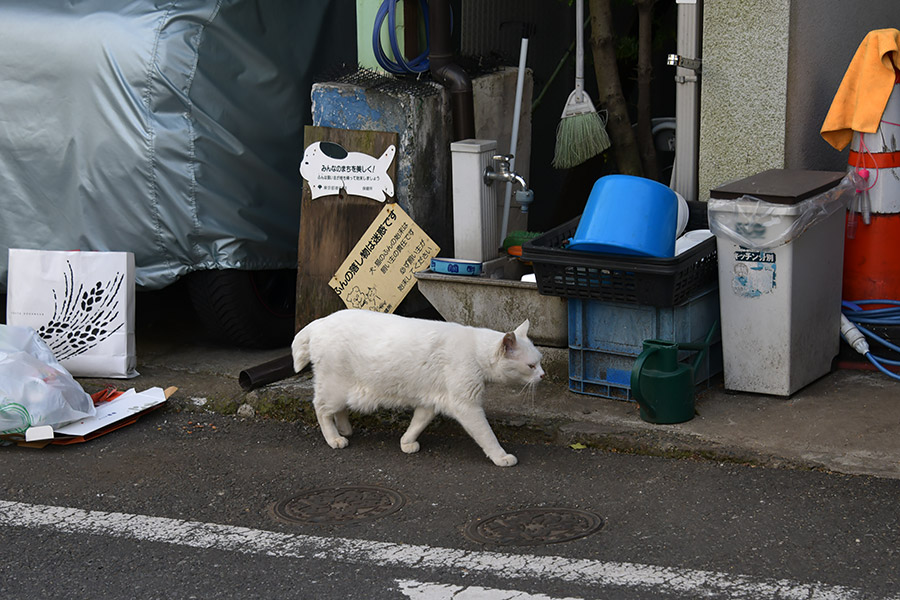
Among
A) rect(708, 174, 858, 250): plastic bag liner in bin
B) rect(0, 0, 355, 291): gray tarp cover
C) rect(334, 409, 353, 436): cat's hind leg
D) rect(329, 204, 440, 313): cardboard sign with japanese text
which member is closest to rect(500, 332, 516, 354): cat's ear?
rect(334, 409, 353, 436): cat's hind leg

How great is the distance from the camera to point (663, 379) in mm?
4684

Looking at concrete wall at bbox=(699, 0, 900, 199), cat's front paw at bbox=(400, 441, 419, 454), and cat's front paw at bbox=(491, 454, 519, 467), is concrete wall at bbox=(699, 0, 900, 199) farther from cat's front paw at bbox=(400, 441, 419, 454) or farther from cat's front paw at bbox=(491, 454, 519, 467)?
cat's front paw at bbox=(400, 441, 419, 454)

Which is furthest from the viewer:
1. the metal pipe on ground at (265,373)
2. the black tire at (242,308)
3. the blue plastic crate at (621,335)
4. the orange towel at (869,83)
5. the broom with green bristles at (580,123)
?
the broom with green bristles at (580,123)

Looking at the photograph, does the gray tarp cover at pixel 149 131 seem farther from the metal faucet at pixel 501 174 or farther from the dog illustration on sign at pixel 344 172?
the metal faucet at pixel 501 174

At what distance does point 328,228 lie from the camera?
6113 mm

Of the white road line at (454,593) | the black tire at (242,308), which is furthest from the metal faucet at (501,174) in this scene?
the white road line at (454,593)

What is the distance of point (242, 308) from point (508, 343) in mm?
2200

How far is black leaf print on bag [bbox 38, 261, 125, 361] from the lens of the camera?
5871mm

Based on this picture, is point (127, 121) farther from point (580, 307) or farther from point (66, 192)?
point (580, 307)

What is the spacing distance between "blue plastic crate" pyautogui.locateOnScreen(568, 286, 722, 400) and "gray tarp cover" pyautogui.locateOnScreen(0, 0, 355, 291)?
205 cm

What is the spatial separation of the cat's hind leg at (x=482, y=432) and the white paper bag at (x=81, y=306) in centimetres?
226

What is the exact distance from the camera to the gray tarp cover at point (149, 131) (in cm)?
593

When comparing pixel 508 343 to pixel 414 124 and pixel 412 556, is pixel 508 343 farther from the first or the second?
pixel 414 124

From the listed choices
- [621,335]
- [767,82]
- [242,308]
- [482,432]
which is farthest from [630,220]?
[242,308]
